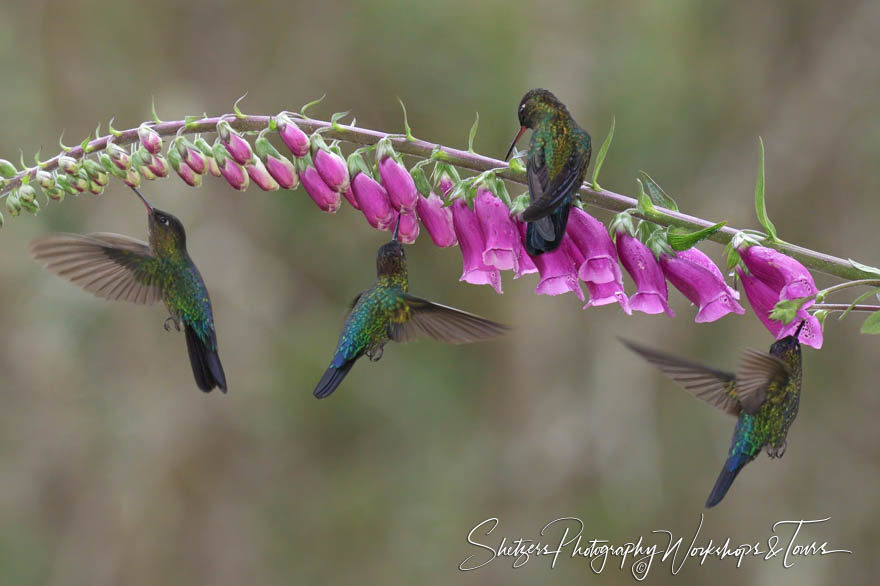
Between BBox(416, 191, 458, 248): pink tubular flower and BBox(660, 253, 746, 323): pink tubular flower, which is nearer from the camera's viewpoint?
BBox(660, 253, 746, 323): pink tubular flower

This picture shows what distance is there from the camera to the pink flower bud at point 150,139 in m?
2.86

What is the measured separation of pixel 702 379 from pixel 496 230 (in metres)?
0.81

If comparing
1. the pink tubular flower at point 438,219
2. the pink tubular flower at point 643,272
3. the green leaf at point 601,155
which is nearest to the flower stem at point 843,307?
the pink tubular flower at point 643,272

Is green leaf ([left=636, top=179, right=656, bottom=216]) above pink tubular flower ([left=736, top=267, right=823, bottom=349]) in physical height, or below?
above

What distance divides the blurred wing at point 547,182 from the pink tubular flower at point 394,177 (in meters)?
0.48

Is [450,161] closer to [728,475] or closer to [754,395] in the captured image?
[754,395]

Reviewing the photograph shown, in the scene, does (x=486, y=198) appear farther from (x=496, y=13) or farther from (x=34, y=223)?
(x=496, y=13)

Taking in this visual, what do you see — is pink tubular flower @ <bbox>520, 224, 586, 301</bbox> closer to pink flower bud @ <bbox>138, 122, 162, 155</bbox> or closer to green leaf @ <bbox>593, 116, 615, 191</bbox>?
green leaf @ <bbox>593, 116, 615, 191</bbox>

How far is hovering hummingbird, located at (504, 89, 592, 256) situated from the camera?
2.48 meters

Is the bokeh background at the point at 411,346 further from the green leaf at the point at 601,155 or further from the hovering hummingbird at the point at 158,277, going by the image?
the green leaf at the point at 601,155

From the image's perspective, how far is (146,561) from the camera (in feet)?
26.9

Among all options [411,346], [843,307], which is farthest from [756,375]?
[411,346]

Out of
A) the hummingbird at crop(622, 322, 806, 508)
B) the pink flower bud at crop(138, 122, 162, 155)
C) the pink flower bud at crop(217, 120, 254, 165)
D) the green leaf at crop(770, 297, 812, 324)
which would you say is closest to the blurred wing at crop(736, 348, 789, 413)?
the hummingbird at crop(622, 322, 806, 508)

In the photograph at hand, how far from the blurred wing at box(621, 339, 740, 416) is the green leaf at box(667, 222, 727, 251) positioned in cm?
35
